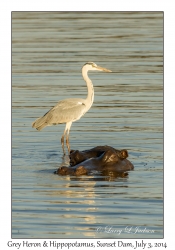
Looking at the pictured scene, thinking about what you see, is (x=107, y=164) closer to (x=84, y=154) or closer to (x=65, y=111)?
(x=84, y=154)

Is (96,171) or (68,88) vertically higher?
(68,88)

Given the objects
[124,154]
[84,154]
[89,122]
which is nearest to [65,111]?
[89,122]

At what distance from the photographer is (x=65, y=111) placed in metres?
15.7

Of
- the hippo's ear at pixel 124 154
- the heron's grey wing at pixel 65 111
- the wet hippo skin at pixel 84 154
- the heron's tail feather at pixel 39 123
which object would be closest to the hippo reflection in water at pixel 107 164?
the hippo's ear at pixel 124 154

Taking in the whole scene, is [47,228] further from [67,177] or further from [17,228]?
[67,177]

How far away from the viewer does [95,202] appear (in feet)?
35.5

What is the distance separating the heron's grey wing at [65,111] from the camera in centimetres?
1570

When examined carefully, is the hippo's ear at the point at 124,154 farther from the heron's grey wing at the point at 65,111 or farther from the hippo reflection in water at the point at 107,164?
the heron's grey wing at the point at 65,111

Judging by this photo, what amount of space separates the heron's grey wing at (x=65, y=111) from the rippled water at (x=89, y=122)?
0.38 m

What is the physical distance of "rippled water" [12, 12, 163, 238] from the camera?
10.2m

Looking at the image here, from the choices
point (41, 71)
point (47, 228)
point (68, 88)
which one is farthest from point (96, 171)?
point (41, 71)
